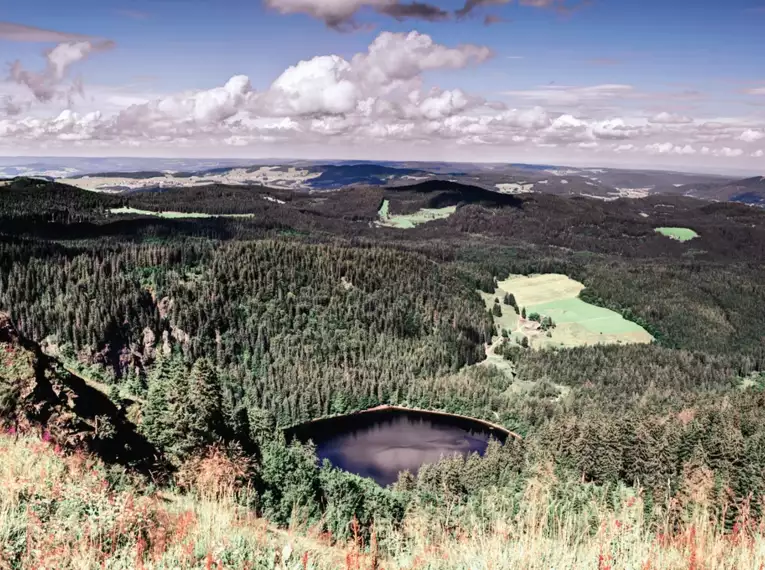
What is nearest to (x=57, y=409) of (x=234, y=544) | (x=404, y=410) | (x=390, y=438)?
(x=234, y=544)

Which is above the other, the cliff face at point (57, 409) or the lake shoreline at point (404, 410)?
the cliff face at point (57, 409)

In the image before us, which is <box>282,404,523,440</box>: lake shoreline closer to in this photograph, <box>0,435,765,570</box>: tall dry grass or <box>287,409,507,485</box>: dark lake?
<box>287,409,507,485</box>: dark lake

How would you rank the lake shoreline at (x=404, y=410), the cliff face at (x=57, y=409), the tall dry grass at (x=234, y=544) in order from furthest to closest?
the lake shoreline at (x=404, y=410)
the cliff face at (x=57, y=409)
the tall dry grass at (x=234, y=544)

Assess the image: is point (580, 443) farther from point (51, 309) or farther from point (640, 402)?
point (51, 309)

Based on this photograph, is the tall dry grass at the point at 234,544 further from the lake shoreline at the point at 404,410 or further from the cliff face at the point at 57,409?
the lake shoreline at the point at 404,410

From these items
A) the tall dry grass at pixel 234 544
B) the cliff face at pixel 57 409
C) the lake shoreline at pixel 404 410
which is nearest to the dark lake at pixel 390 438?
the lake shoreline at pixel 404 410

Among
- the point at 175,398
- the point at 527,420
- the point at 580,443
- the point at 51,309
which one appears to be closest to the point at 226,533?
the point at 175,398
